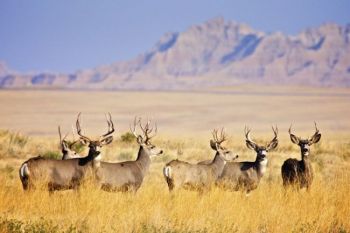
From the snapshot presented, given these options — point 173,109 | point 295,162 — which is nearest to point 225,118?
point 173,109

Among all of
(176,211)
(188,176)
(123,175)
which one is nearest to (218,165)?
(188,176)

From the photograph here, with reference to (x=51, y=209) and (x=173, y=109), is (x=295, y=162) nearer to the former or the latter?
(x=51, y=209)

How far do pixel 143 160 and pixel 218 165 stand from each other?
2034mm

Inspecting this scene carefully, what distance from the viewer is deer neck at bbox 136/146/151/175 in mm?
16734

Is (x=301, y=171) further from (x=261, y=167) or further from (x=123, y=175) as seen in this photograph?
(x=123, y=175)

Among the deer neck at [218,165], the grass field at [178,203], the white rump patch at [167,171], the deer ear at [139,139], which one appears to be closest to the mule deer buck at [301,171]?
the grass field at [178,203]

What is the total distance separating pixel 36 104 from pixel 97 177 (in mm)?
77681

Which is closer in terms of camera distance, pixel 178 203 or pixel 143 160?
pixel 178 203

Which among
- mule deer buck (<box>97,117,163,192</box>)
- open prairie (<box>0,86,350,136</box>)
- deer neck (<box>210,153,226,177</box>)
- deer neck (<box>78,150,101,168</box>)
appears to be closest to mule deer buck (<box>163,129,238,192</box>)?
deer neck (<box>210,153,226,177</box>)

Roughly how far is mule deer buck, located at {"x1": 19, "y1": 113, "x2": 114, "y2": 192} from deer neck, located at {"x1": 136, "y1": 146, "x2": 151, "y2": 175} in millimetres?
1471

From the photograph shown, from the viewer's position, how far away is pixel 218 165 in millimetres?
17531

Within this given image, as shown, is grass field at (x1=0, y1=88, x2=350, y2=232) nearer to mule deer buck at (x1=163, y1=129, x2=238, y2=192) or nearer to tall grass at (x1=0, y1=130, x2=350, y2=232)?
tall grass at (x1=0, y1=130, x2=350, y2=232)

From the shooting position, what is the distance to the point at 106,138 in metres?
15.9

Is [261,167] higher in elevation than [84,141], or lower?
lower
